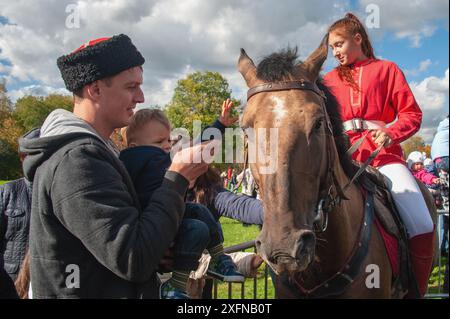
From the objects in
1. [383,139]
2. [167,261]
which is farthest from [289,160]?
[383,139]

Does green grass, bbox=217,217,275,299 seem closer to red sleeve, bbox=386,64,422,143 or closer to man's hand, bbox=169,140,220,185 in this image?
red sleeve, bbox=386,64,422,143

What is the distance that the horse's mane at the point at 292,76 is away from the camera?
2500mm

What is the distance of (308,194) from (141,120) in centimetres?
130

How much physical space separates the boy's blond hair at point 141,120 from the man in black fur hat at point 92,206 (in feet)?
2.61

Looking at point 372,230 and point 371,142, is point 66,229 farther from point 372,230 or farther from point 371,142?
point 371,142

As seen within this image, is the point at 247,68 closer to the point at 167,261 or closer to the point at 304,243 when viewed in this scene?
the point at 304,243

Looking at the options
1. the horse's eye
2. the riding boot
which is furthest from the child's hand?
the riding boot

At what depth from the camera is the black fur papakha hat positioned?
1.77 m

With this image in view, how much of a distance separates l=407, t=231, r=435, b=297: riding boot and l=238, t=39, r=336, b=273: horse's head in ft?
5.23

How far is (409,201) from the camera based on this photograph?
339cm

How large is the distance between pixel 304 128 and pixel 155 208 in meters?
1.06

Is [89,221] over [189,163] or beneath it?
beneath

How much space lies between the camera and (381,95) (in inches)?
146
